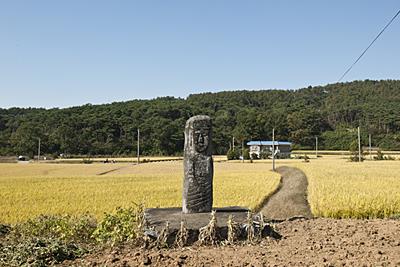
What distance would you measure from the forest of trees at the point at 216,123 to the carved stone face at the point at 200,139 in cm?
8356

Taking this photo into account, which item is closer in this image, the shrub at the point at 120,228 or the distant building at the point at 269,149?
the shrub at the point at 120,228

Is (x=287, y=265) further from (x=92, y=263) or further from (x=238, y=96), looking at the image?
(x=238, y=96)

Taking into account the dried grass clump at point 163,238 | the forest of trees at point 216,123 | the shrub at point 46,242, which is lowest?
the shrub at point 46,242

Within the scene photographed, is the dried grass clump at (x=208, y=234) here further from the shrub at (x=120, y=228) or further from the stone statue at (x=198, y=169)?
the stone statue at (x=198, y=169)

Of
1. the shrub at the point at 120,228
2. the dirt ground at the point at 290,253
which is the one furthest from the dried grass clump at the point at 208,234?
the shrub at the point at 120,228

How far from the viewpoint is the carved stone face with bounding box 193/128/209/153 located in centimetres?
1089

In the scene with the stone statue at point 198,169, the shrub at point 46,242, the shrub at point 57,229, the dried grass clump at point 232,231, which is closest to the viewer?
the shrub at point 46,242

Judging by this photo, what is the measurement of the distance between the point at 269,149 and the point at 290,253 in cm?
8385

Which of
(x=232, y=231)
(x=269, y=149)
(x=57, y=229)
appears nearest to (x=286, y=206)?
(x=232, y=231)

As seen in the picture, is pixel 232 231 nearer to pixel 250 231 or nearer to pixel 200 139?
pixel 250 231

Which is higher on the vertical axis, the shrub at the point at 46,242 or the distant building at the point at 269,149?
the distant building at the point at 269,149

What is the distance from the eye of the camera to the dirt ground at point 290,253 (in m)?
7.18

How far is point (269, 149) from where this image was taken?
90625 mm

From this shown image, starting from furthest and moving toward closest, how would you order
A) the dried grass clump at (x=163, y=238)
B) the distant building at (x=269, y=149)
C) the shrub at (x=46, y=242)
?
the distant building at (x=269, y=149) < the dried grass clump at (x=163, y=238) < the shrub at (x=46, y=242)
